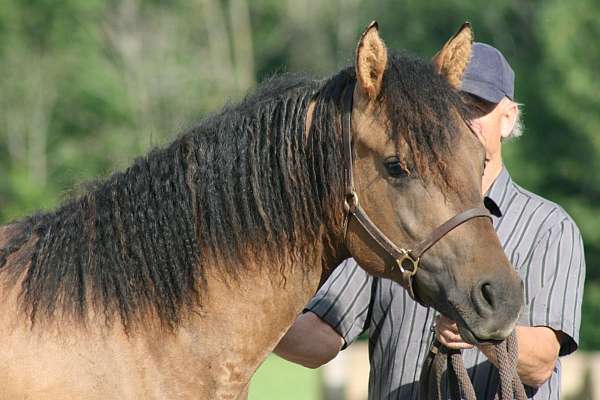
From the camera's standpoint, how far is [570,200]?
27.7m

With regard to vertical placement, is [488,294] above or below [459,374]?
above

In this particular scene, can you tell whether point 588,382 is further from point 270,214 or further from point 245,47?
point 245,47

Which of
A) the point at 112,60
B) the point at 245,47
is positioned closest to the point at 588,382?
the point at 112,60

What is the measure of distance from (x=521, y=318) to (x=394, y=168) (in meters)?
1.01

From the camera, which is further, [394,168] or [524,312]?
[524,312]

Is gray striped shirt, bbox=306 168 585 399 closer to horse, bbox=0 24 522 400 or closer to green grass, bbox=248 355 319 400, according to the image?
horse, bbox=0 24 522 400

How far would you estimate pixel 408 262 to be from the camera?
3598mm

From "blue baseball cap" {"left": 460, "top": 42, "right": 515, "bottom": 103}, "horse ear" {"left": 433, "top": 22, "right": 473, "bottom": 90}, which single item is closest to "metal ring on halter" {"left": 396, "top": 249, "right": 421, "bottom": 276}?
"horse ear" {"left": 433, "top": 22, "right": 473, "bottom": 90}

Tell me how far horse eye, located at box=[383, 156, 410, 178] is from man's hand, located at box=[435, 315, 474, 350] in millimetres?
636

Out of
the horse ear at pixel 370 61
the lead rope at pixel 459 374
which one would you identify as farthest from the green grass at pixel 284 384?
the horse ear at pixel 370 61

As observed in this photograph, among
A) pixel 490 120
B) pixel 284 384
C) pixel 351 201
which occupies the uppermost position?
pixel 490 120

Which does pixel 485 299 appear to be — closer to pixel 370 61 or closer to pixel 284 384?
pixel 370 61

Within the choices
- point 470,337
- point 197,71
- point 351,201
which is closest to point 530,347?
point 470,337

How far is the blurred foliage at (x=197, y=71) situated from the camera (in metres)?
27.5
